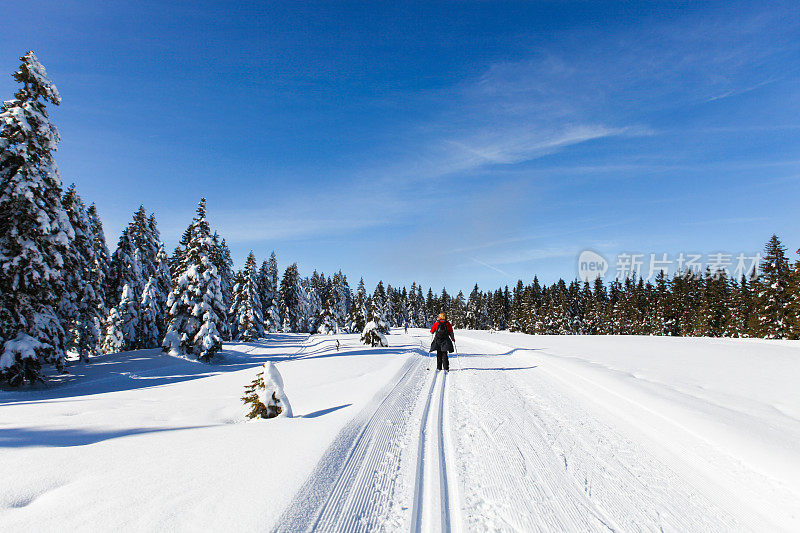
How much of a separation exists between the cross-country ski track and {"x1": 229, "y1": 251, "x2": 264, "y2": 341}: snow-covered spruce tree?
143ft

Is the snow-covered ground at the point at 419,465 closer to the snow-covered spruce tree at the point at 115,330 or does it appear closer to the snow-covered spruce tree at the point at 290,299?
the snow-covered spruce tree at the point at 115,330

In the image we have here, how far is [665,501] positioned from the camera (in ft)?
12.3

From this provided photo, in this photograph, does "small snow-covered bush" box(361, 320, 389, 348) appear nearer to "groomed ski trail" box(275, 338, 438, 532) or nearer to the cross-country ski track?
the cross-country ski track

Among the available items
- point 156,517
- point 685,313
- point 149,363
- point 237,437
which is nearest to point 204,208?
point 149,363

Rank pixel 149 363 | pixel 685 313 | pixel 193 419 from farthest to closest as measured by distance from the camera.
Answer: pixel 685 313 < pixel 149 363 < pixel 193 419

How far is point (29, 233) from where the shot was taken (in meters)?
15.7

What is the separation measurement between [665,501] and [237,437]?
200 inches

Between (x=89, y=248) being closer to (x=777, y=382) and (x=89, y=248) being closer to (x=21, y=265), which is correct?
(x=21, y=265)

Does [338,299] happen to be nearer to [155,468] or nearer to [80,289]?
[80,289]

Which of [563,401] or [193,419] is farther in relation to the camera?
[563,401]

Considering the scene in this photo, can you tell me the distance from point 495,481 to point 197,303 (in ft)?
93.9

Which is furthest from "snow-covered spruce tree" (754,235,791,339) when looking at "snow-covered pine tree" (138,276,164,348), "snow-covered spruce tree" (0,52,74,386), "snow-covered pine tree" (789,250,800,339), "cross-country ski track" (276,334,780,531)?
"snow-covered pine tree" (138,276,164,348)

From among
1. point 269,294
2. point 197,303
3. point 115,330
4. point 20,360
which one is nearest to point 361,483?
point 20,360

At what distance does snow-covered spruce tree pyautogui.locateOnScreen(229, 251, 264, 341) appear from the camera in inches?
1805
